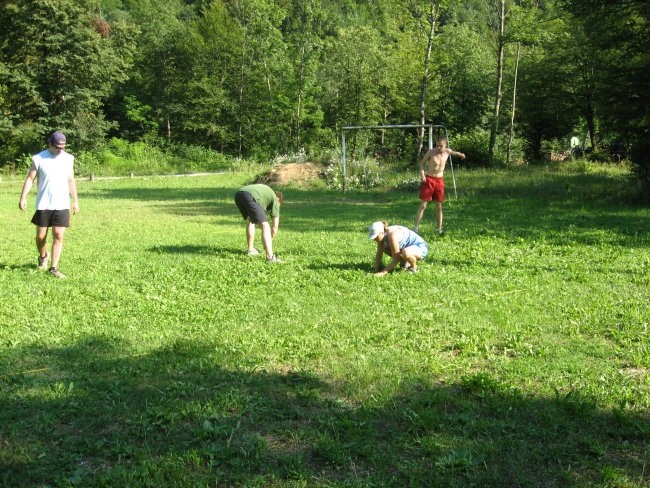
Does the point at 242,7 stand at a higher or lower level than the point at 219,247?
higher

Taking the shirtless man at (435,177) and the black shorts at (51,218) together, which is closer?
the black shorts at (51,218)

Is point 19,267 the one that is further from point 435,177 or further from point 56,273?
point 435,177

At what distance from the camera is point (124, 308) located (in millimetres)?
6340

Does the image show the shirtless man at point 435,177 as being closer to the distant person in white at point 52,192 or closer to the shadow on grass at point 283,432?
the distant person in white at point 52,192

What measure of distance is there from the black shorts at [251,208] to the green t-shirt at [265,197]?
7 cm

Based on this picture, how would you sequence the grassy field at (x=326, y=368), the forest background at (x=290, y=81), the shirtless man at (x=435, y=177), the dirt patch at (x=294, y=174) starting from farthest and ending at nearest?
the forest background at (x=290, y=81)
the dirt patch at (x=294, y=174)
the shirtless man at (x=435, y=177)
the grassy field at (x=326, y=368)

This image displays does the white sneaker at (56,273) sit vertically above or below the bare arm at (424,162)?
below

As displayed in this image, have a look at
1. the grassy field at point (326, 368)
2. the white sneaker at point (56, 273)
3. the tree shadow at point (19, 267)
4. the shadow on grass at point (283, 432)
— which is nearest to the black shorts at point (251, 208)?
the grassy field at point (326, 368)

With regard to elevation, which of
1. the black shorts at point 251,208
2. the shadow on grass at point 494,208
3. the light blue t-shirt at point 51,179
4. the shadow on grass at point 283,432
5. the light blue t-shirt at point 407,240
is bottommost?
the shadow on grass at point 283,432

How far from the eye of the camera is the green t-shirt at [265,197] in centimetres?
910

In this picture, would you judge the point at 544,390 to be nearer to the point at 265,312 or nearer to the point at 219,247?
the point at 265,312

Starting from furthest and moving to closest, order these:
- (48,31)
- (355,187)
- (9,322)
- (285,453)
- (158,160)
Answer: (158,160) → (48,31) → (355,187) → (9,322) → (285,453)

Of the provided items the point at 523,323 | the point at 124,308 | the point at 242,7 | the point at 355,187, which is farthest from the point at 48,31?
the point at 523,323

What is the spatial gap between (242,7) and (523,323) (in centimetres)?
4026
